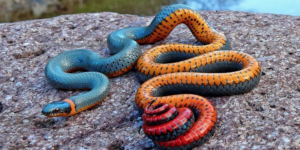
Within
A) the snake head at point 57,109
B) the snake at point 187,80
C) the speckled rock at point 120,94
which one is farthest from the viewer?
the snake head at point 57,109

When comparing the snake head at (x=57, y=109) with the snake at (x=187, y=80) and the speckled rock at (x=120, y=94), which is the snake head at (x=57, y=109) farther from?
the snake at (x=187, y=80)

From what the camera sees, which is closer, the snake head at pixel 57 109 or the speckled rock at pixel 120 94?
the speckled rock at pixel 120 94

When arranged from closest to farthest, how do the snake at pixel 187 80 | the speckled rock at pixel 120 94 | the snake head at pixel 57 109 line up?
the snake at pixel 187 80
the speckled rock at pixel 120 94
the snake head at pixel 57 109

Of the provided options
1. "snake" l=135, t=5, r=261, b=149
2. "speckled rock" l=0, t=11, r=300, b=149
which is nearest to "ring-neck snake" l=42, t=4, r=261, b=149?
"snake" l=135, t=5, r=261, b=149

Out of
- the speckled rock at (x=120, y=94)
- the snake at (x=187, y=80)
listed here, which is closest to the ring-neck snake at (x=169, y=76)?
the snake at (x=187, y=80)

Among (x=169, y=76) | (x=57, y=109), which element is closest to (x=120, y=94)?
(x=169, y=76)

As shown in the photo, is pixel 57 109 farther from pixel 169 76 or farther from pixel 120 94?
pixel 169 76
